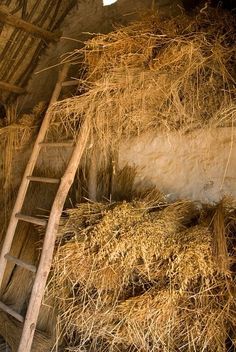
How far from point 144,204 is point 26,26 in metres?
2.28

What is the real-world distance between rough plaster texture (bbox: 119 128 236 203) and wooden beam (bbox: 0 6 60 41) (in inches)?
66.8

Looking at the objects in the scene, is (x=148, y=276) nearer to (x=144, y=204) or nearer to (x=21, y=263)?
(x=144, y=204)

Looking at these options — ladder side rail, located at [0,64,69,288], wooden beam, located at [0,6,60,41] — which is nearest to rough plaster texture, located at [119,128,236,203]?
ladder side rail, located at [0,64,69,288]

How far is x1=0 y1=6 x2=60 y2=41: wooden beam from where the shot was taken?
301 cm

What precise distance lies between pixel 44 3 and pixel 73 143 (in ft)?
5.92

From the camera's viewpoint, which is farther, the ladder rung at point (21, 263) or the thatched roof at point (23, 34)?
the thatched roof at point (23, 34)

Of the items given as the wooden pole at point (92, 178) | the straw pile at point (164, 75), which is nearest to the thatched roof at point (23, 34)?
the straw pile at point (164, 75)

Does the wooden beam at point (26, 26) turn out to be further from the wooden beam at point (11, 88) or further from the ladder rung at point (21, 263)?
the ladder rung at point (21, 263)

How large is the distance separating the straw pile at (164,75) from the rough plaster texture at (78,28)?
1.10 meters

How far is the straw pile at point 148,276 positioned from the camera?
1375 mm

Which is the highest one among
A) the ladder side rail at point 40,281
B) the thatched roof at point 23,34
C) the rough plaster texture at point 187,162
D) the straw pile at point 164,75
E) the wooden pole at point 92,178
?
the thatched roof at point 23,34

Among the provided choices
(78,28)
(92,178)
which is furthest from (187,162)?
(78,28)

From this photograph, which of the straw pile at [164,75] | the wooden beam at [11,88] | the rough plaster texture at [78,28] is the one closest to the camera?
the straw pile at [164,75]

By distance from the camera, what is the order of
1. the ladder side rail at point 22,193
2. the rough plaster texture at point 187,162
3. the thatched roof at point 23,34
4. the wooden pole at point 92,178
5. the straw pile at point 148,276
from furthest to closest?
the thatched roof at point 23,34
the wooden pole at point 92,178
the ladder side rail at point 22,193
the rough plaster texture at point 187,162
the straw pile at point 148,276
